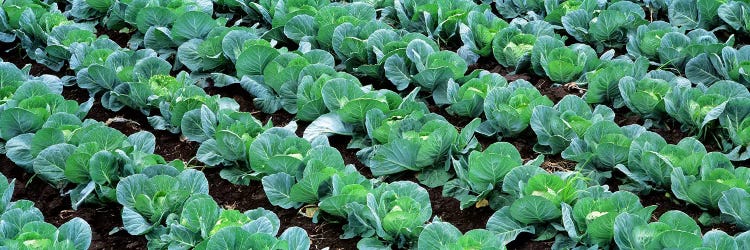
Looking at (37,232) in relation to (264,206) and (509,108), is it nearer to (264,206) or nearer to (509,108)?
(264,206)

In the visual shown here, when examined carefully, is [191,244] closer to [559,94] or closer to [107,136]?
[107,136]

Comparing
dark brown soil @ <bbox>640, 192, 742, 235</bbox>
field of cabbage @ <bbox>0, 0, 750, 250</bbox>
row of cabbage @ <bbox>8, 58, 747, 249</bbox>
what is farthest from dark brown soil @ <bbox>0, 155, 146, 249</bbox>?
dark brown soil @ <bbox>640, 192, 742, 235</bbox>

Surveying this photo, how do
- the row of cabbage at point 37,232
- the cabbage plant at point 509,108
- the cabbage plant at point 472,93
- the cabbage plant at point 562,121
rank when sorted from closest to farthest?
the row of cabbage at point 37,232
the cabbage plant at point 562,121
the cabbage plant at point 509,108
the cabbage plant at point 472,93

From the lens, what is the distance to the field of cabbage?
463 centimetres

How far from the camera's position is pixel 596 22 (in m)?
6.77

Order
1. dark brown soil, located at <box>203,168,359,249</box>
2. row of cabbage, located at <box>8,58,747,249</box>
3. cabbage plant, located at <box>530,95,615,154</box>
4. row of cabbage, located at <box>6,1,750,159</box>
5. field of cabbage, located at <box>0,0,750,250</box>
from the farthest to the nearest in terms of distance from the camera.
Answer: row of cabbage, located at <box>6,1,750,159</box>
cabbage plant, located at <box>530,95,615,154</box>
dark brown soil, located at <box>203,168,359,249</box>
field of cabbage, located at <box>0,0,750,250</box>
row of cabbage, located at <box>8,58,747,249</box>

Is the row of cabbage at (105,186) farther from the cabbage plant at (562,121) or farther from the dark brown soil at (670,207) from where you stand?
the dark brown soil at (670,207)

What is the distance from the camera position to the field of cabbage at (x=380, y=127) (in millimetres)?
4633

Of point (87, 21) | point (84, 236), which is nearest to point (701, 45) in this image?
point (84, 236)

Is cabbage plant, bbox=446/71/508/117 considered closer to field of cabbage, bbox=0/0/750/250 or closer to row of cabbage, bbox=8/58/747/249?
field of cabbage, bbox=0/0/750/250

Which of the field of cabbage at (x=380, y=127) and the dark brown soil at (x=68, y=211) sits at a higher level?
the field of cabbage at (x=380, y=127)

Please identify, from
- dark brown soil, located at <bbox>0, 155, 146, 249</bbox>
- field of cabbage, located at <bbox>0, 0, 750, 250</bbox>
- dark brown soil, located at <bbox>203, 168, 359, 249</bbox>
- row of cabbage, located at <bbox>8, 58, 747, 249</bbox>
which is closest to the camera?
row of cabbage, located at <bbox>8, 58, 747, 249</bbox>

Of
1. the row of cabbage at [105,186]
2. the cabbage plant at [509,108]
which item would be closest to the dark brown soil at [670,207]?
the cabbage plant at [509,108]

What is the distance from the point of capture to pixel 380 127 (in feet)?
17.7
